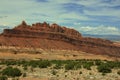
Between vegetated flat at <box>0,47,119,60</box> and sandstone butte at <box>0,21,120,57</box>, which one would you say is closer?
vegetated flat at <box>0,47,119,60</box>

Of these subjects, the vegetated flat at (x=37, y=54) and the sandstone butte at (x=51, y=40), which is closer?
the vegetated flat at (x=37, y=54)

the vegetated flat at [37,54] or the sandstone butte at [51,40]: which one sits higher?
the sandstone butte at [51,40]

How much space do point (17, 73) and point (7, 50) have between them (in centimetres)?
8165

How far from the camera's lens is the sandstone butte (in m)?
129

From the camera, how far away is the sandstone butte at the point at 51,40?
5074 inches

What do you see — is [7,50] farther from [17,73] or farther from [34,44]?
[17,73]

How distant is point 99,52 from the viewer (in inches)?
5477

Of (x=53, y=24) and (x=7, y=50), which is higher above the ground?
(x=53, y=24)

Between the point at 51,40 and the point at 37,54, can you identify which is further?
the point at 51,40

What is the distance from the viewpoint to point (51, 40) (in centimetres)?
13725

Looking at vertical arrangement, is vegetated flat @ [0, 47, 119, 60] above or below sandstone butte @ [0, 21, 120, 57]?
below

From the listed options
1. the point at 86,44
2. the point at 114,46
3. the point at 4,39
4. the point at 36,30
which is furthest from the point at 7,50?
the point at 114,46

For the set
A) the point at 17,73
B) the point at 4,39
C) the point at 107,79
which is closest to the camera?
the point at 107,79

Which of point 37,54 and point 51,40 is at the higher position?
point 51,40
